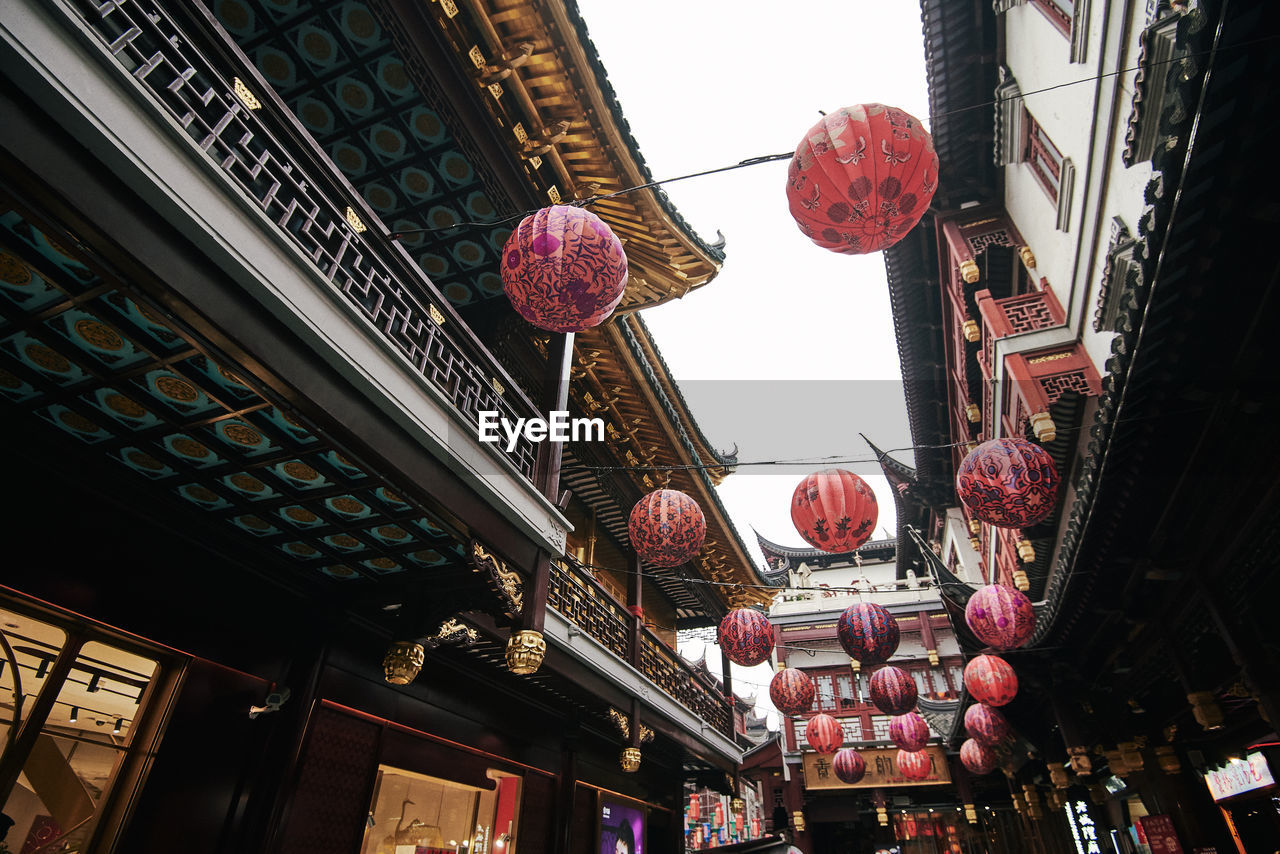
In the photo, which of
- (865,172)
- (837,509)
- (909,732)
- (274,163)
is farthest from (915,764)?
(274,163)

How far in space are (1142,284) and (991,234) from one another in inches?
400

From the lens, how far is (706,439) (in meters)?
13.1

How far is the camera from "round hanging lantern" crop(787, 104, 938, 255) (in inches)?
172

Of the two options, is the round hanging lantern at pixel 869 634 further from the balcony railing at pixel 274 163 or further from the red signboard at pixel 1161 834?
the balcony railing at pixel 274 163

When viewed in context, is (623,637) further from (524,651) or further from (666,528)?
(524,651)

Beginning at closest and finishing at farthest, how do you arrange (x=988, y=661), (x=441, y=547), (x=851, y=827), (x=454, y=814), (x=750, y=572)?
(x=441, y=547) → (x=454, y=814) → (x=988, y=661) → (x=750, y=572) → (x=851, y=827)

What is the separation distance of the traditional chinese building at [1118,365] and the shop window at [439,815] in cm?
640

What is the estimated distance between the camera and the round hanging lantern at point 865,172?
4.36 m

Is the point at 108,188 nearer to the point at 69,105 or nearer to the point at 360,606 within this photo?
the point at 69,105

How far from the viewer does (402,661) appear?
5.57 meters

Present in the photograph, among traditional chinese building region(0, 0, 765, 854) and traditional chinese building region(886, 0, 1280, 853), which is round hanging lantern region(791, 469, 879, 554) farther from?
traditional chinese building region(0, 0, 765, 854)

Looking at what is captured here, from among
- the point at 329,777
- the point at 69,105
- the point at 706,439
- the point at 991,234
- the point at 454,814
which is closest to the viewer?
the point at 69,105

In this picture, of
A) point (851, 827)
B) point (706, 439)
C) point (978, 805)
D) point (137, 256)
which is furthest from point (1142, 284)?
point (851, 827)

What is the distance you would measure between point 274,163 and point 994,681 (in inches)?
413
